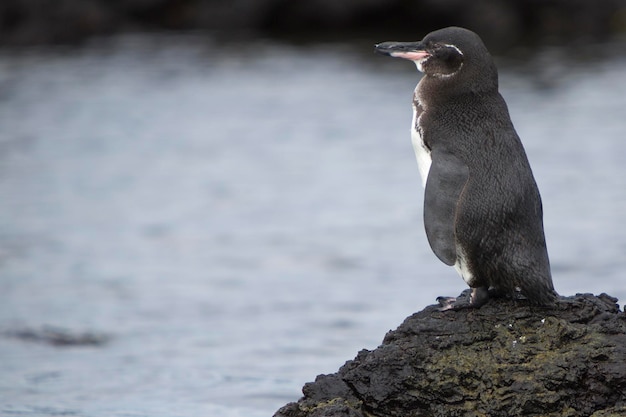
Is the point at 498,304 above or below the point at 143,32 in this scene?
below

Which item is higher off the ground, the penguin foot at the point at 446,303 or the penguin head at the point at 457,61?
the penguin head at the point at 457,61

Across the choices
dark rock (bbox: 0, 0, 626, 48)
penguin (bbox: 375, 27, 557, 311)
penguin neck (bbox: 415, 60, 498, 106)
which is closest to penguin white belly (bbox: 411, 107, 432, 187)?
penguin (bbox: 375, 27, 557, 311)

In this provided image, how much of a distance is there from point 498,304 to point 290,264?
7.11 meters

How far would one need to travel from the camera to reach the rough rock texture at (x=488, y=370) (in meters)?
4.86

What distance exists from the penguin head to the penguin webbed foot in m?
0.93

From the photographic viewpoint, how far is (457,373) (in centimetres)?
491

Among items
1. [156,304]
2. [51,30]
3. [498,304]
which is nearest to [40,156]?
[156,304]

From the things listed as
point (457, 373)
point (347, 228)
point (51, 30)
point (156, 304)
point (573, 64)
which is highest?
point (51, 30)

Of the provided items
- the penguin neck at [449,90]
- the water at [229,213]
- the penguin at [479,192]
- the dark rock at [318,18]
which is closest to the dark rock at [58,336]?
the water at [229,213]

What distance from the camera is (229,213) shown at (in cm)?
1446

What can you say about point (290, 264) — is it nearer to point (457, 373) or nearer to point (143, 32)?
point (457, 373)

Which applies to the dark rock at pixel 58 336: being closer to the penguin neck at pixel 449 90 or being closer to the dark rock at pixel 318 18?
the penguin neck at pixel 449 90

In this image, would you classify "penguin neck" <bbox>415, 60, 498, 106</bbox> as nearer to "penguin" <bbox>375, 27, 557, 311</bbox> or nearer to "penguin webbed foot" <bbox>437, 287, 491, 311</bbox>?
"penguin" <bbox>375, 27, 557, 311</bbox>

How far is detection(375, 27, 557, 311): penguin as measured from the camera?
5.20 m
